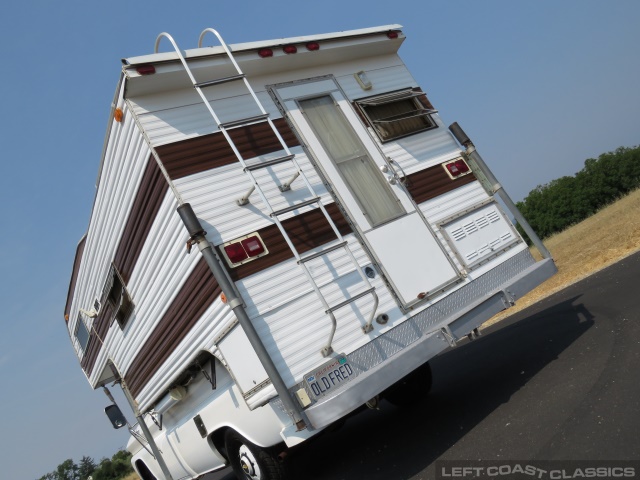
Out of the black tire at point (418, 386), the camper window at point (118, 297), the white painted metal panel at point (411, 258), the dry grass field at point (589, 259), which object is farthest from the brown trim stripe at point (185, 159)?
the dry grass field at point (589, 259)

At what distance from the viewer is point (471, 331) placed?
5828mm

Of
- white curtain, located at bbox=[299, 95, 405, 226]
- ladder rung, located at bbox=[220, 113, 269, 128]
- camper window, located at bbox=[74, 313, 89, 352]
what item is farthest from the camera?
camper window, located at bbox=[74, 313, 89, 352]

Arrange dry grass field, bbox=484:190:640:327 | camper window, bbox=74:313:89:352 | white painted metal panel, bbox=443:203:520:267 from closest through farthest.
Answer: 1. white painted metal panel, bbox=443:203:520:267
2. camper window, bbox=74:313:89:352
3. dry grass field, bbox=484:190:640:327

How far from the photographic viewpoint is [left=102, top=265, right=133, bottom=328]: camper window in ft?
22.8

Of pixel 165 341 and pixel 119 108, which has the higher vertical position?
pixel 119 108

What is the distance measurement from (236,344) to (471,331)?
7.13 ft

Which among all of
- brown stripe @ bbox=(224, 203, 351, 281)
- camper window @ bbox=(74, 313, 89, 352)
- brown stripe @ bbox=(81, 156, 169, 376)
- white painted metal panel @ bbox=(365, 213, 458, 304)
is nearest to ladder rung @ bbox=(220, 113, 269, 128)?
brown stripe @ bbox=(81, 156, 169, 376)

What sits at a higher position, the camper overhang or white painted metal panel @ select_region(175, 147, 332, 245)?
the camper overhang

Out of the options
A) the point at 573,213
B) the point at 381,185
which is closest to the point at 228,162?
the point at 381,185

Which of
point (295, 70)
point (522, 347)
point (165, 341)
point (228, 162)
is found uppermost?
point (295, 70)

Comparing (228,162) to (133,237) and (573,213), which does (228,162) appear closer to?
(133,237)

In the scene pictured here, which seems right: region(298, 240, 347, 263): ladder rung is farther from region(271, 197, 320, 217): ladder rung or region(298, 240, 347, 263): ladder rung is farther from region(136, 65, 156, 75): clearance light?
region(136, 65, 156, 75): clearance light

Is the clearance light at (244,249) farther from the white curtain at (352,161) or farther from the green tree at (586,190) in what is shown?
the green tree at (586,190)

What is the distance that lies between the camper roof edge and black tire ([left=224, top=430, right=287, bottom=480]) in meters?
3.49
